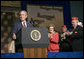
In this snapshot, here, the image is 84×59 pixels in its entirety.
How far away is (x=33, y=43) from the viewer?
2686mm

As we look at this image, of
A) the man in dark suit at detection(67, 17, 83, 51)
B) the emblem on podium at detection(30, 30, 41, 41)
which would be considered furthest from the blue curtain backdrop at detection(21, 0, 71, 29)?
the emblem on podium at detection(30, 30, 41, 41)

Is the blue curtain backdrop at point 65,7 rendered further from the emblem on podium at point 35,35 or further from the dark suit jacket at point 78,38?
the emblem on podium at point 35,35

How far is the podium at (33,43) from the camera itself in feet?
8.75

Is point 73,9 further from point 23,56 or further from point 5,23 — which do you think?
point 23,56

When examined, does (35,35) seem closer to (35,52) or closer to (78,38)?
(35,52)

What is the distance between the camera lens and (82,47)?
356cm

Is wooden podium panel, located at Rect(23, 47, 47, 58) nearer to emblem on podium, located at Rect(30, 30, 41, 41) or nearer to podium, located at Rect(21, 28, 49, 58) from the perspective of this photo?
podium, located at Rect(21, 28, 49, 58)

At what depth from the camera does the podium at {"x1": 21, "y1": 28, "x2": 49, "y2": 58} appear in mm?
2668

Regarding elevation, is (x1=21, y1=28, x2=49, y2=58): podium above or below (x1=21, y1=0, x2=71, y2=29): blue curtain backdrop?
below

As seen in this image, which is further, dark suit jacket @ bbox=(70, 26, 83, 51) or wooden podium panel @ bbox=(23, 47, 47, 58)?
dark suit jacket @ bbox=(70, 26, 83, 51)

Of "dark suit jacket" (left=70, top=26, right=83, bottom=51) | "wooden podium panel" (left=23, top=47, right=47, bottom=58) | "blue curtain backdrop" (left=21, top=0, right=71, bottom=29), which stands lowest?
"wooden podium panel" (left=23, top=47, right=47, bottom=58)

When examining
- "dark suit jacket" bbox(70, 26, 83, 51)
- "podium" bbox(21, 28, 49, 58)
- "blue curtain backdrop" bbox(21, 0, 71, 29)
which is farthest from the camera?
"blue curtain backdrop" bbox(21, 0, 71, 29)

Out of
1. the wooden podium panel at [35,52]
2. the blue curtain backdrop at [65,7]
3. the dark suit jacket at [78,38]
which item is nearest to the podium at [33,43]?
the wooden podium panel at [35,52]

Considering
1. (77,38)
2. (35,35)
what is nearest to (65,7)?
(77,38)
